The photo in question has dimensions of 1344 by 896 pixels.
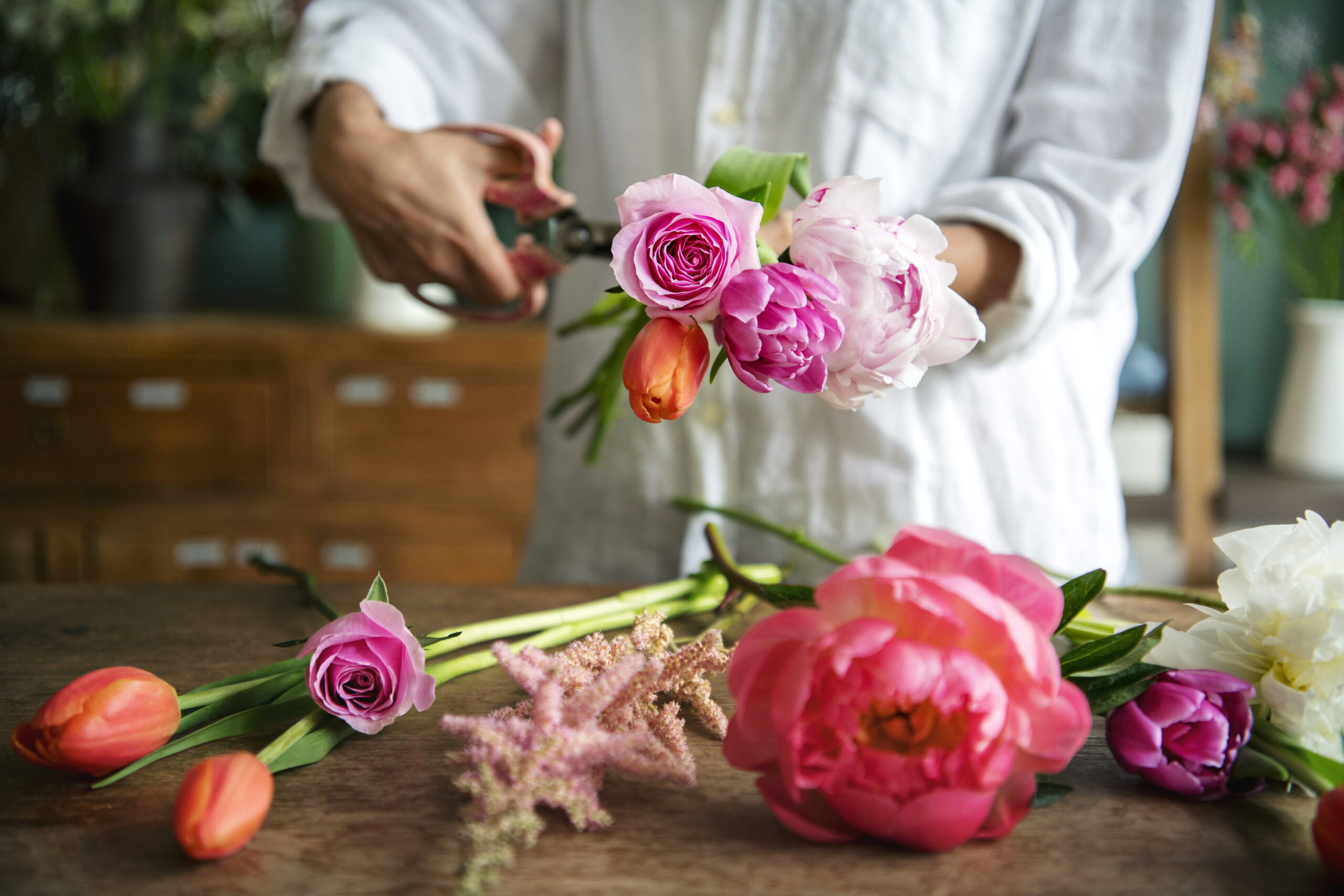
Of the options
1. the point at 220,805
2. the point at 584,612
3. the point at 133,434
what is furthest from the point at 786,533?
the point at 133,434

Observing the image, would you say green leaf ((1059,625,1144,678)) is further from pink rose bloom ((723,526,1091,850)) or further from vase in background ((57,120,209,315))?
vase in background ((57,120,209,315))

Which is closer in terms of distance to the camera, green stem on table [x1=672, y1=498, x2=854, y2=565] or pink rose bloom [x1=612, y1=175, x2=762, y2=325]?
pink rose bloom [x1=612, y1=175, x2=762, y2=325]

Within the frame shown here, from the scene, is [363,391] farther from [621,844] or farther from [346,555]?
[621,844]

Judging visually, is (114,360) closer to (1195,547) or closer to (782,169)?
(782,169)

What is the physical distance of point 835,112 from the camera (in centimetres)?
68

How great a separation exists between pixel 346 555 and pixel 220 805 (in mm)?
1388

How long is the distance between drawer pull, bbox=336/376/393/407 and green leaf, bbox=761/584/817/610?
4.21ft

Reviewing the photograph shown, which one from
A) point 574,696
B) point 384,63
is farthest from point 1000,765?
point 384,63

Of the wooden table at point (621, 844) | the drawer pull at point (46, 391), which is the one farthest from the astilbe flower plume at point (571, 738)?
the drawer pull at point (46, 391)

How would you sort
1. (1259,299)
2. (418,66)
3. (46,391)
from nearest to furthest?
(418,66), (46,391), (1259,299)

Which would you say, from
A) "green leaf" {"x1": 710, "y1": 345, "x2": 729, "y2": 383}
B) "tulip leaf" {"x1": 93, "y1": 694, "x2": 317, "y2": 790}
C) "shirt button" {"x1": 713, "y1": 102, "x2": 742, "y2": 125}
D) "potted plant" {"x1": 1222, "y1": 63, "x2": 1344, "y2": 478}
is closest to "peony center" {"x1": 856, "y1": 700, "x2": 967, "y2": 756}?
"green leaf" {"x1": 710, "y1": 345, "x2": 729, "y2": 383}

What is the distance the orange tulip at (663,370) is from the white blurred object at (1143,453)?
4.96 ft

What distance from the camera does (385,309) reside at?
1.65 m

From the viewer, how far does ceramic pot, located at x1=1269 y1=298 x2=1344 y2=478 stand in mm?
1586
